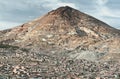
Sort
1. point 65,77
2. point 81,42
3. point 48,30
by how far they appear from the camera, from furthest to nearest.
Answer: point 48,30, point 81,42, point 65,77

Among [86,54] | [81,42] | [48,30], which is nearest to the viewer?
[86,54]

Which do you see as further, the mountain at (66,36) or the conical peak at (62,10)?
the conical peak at (62,10)

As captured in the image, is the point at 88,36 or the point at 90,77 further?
the point at 88,36

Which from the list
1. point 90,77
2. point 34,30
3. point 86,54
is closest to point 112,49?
point 86,54

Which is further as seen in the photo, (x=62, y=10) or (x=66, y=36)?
(x=62, y=10)

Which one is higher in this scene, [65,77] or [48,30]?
[48,30]

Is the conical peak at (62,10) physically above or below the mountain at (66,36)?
above

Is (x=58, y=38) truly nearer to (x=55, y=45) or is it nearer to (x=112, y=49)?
(x=55, y=45)

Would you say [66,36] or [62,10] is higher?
[62,10]
